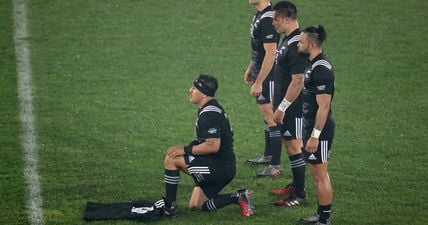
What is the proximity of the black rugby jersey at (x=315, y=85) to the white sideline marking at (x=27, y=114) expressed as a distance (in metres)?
3.60

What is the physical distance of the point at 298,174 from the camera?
13.0 m

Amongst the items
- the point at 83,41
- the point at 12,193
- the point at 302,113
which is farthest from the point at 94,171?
the point at 83,41

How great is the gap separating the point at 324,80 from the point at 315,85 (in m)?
0.16

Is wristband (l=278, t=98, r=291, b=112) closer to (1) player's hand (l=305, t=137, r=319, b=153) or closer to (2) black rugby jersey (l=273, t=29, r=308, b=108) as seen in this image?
(2) black rugby jersey (l=273, t=29, r=308, b=108)

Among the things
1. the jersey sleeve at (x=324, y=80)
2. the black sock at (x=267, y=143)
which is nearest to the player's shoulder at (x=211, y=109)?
the jersey sleeve at (x=324, y=80)

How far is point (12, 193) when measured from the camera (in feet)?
43.3

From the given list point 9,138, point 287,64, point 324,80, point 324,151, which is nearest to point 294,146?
point 287,64

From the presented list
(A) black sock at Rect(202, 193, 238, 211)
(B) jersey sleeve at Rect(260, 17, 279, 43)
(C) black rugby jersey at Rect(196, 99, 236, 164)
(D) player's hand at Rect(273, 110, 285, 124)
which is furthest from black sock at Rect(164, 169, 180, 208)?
(B) jersey sleeve at Rect(260, 17, 279, 43)

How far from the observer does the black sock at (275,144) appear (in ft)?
46.4

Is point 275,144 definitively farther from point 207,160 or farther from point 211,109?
point 211,109

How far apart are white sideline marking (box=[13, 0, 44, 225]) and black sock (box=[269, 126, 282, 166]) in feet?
11.1

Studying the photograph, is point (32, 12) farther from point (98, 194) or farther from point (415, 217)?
point (415, 217)

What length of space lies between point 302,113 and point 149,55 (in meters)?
7.32

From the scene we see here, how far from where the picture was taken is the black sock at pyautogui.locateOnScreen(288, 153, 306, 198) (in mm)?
13023
